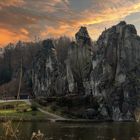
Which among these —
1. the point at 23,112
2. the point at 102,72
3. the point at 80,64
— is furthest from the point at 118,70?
the point at 23,112

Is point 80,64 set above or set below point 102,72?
above

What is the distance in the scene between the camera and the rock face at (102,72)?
5443 inches

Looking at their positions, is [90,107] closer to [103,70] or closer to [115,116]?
[115,116]

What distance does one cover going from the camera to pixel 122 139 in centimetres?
5344

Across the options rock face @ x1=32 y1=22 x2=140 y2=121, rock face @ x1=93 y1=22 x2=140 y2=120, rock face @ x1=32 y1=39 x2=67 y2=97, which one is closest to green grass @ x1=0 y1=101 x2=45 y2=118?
rock face @ x1=32 y1=22 x2=140 y2=121

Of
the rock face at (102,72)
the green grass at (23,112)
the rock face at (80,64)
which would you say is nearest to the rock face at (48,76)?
the rock face at (102,72)

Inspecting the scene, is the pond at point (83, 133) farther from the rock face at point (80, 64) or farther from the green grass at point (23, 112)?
the rock face at point (80, 64)

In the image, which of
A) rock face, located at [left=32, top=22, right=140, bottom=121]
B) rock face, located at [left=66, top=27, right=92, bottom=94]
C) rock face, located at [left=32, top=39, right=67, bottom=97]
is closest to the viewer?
rock face, located at [left=32, top=22, right=140, bottom=121]

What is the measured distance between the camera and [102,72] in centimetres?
15225

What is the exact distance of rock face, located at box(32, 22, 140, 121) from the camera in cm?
13825

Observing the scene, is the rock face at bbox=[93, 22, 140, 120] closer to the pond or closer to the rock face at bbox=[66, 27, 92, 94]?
the rock face at bbox=[66, 27, 92, 94]

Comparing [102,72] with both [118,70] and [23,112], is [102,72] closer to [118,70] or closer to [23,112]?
[118,70]

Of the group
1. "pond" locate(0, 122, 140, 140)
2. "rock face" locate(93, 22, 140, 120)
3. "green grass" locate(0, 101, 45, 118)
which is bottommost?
"pond" locate(0, 122, 140, 140)

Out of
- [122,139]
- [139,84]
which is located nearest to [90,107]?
[139,84]
